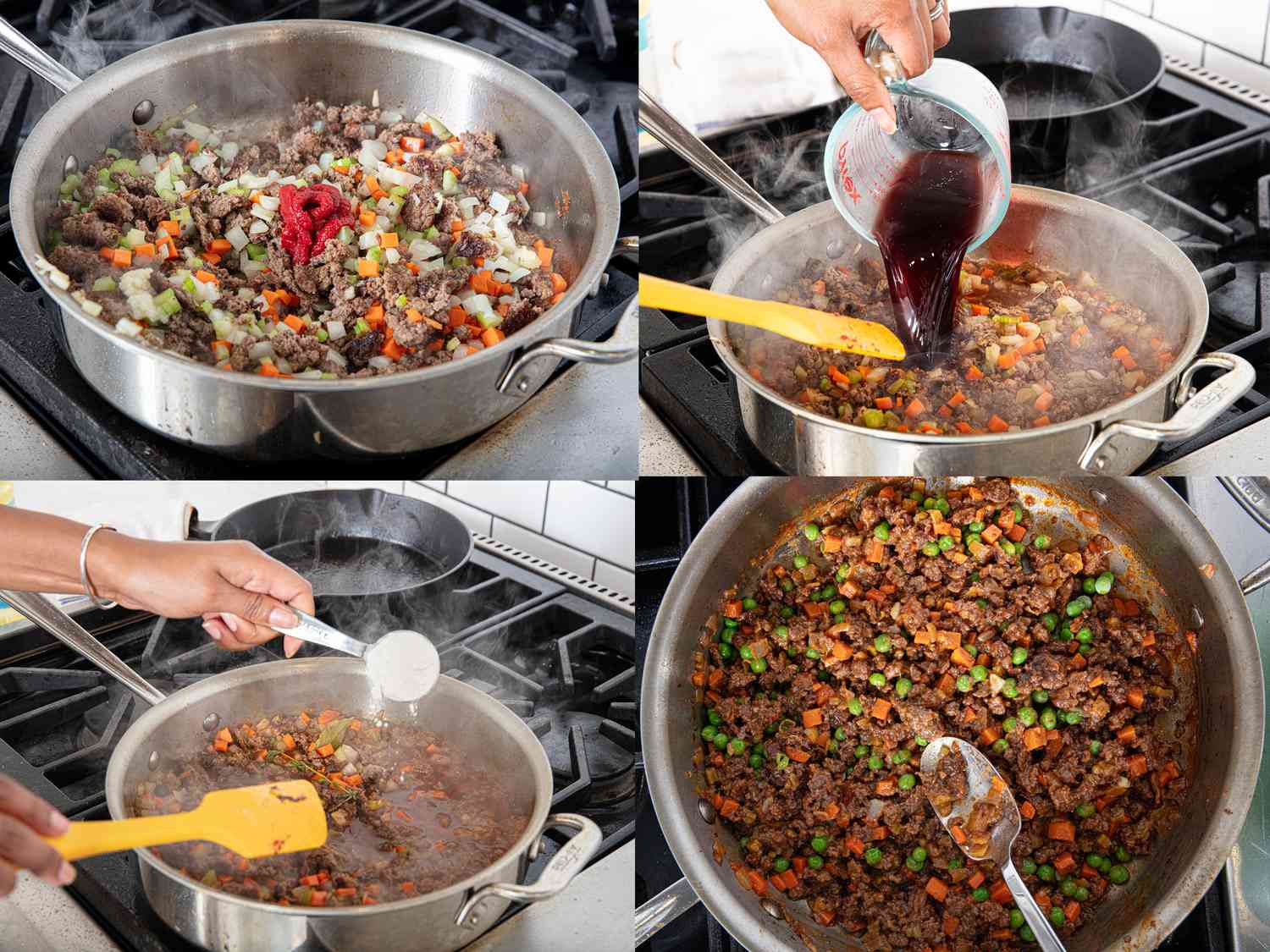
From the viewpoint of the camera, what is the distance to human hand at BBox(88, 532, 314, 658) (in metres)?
1.32

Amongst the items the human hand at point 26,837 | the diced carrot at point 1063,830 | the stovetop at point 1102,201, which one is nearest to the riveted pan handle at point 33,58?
the stovetop at point 1102,201

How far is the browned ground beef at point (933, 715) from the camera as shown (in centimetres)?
130

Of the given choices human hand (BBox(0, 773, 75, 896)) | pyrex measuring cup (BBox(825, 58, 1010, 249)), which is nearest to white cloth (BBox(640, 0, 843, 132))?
pyrex measuring cup (BBox(825, 58, 1010, 249))

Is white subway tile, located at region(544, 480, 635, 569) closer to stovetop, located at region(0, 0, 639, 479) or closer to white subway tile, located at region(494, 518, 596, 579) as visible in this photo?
white subway tile, located at region(494, 518, 596, 579)

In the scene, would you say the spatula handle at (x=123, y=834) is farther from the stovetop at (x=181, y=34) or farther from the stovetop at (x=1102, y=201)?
the stovetop at (x=1102, y=201)

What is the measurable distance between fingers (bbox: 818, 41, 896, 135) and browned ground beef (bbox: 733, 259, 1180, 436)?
11.2 inches

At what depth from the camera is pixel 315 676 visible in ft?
4.74

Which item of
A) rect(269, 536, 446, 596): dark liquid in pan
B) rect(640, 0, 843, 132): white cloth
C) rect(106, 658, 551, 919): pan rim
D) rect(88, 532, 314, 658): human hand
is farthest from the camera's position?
rect(640, 0, 843, 132): white cloth

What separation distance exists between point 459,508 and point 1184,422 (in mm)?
1106

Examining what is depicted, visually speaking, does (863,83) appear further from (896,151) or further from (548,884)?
(548,884)

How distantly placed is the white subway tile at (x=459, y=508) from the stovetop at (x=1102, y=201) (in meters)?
Result: 0.42

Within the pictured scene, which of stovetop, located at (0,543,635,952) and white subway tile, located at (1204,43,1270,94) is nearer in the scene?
stovetop, located at (0,543,635,952)

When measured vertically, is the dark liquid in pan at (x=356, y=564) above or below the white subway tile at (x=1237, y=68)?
below

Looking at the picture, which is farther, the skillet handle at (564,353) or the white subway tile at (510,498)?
the white subway tile at (510,498)
